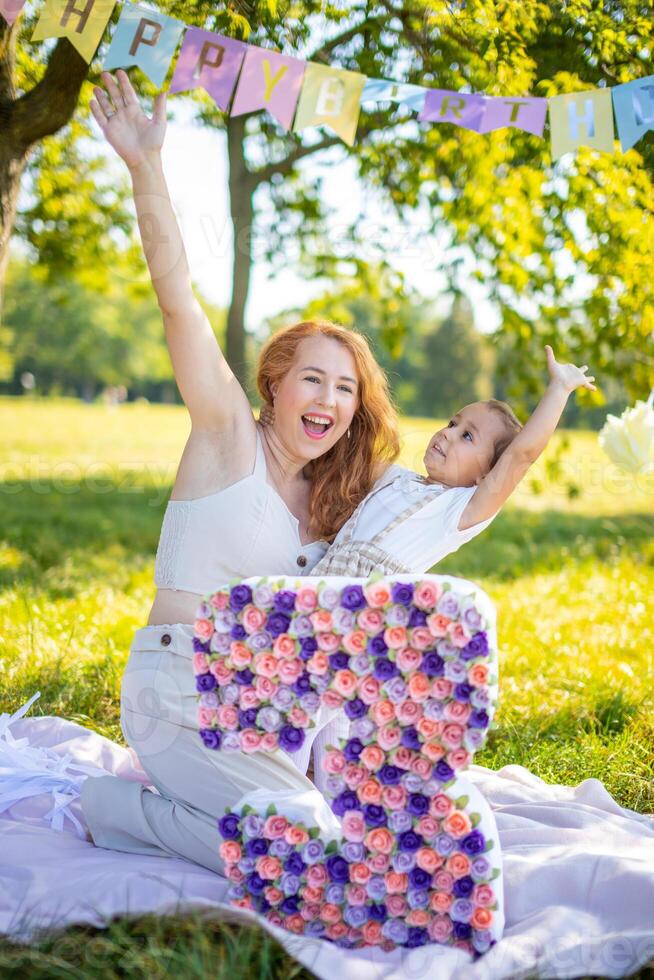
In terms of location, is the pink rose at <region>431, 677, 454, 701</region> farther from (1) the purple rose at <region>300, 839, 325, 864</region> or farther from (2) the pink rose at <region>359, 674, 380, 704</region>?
(1) the purple rose at <region>300, 839, 325, 864</region>

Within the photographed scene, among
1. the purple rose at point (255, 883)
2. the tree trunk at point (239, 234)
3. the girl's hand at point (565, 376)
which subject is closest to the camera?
the purple rose at point (255, 883)

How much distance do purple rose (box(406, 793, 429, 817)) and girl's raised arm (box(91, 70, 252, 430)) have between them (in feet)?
3.34

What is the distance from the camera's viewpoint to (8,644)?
12.2ft

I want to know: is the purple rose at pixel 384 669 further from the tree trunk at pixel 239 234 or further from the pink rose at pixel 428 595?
the tree trunk at pixel 239 234

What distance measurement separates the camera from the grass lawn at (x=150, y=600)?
1.84 metres

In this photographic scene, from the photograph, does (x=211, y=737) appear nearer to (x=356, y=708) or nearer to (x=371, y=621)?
(x=356, y=708)

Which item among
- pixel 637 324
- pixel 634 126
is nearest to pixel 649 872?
pixel 634 126

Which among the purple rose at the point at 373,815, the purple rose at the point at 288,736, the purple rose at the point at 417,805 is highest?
the purple rose at the point at 288,736

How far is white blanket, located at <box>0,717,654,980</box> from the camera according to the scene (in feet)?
6.06

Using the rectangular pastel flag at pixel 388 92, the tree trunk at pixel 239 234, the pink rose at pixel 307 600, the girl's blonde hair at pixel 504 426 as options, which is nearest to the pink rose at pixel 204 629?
the pink rose at pixel 307 600

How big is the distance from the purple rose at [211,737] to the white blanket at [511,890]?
0.31m

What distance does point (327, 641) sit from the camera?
5.94 ft

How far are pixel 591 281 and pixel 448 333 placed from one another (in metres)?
41.2

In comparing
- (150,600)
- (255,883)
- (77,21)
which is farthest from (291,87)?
(150,600)
